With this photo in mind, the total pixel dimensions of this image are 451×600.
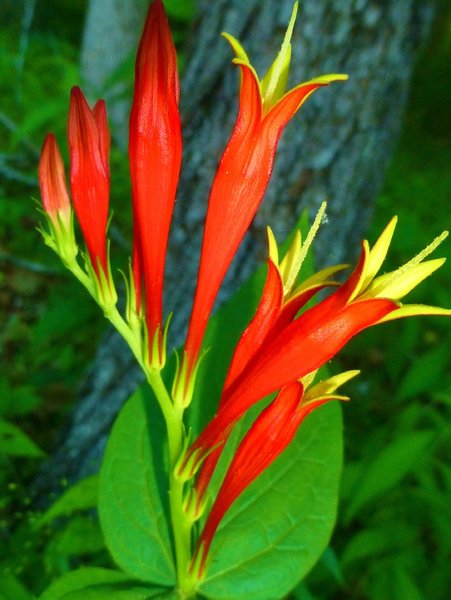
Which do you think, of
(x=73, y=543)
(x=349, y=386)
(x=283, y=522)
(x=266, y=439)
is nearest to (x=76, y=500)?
(x=73, y=543)

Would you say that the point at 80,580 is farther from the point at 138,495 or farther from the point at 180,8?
the point at 180,8

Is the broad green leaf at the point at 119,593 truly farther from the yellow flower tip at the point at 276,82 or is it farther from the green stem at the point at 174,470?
the yellow flower tip at the point at 276,82

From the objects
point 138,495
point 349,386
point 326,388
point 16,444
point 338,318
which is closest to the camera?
point 338,318

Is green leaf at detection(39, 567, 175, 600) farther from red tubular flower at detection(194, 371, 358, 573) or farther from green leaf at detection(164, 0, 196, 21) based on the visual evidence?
green leaf at detection(164, 0, 196, 21)

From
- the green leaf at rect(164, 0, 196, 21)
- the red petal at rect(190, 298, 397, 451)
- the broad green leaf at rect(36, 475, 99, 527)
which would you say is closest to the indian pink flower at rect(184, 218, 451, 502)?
the red petal at rect(190, 298, 397, 451)

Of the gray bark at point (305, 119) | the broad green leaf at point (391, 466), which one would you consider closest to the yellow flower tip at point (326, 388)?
the broad green leaf at point (391, 466)

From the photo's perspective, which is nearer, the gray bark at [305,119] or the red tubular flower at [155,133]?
the red tubular flower at [155,133]

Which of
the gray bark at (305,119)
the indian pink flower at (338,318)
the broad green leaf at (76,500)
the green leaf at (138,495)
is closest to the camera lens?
the indian pink flower at (338,318)
